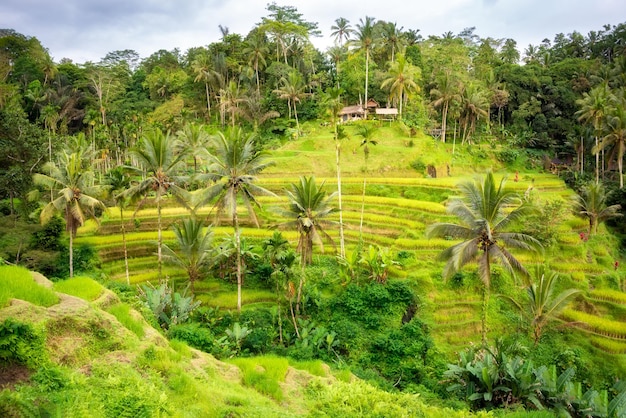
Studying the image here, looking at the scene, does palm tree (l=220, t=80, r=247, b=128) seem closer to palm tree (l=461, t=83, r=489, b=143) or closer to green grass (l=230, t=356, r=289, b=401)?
palm tree (l=461, t=83, r=489, b=143)

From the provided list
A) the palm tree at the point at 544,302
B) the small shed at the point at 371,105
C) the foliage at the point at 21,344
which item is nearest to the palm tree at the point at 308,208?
the palm tree at the point at 544,302

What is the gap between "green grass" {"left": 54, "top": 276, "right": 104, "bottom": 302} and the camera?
8.91 meters

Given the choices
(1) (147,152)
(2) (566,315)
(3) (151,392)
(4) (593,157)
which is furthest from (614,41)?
(3) (151,392)

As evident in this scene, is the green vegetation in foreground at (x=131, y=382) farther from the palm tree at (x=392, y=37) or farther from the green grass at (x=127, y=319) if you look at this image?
the palm tree at (x=392, y=37)

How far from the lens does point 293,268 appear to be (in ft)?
67.6

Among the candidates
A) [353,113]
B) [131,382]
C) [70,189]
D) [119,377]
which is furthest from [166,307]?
[353,113]

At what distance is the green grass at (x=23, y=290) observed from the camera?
7.19 metres

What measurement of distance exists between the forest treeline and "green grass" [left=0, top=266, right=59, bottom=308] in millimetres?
42826

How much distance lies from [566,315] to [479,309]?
464cm

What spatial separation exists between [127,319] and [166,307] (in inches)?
423

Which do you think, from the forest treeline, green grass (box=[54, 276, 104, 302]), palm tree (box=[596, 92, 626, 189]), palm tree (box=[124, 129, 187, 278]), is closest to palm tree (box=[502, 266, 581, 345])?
green grass (box=[54, 276, 104, 302])

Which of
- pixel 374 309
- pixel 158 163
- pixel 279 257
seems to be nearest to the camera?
pixel 279 257

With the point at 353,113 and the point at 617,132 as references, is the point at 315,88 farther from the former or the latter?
A: the point at 617,132

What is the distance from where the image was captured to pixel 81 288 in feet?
30.2
